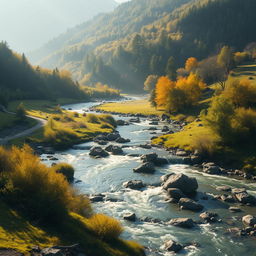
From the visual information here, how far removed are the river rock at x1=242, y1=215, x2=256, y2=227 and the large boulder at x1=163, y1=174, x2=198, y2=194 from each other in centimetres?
1105

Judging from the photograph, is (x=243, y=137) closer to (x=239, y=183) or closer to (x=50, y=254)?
(x=239, y=183)

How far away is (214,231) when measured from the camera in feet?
130

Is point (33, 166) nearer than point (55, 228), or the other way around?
point (55, 228)

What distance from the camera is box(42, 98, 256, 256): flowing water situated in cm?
3672

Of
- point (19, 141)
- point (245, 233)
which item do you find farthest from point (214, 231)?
point (19, 141)

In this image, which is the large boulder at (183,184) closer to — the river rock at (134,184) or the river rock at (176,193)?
the river rock at (176,193)

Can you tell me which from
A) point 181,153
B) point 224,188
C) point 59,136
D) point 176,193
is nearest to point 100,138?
point 59,136

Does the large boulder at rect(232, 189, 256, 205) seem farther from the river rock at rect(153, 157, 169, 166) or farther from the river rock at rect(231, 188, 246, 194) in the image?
the river rock at rect(153, 157, 169, 166)

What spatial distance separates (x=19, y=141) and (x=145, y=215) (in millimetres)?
51672

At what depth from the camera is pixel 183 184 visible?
172 ft

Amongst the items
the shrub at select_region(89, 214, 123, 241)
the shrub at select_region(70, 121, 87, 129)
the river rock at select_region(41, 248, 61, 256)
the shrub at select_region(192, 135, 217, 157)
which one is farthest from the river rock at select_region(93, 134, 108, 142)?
the river rock at select_region(41, 248, 61, 256)

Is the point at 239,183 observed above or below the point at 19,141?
below

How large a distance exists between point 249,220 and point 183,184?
13.0 meters

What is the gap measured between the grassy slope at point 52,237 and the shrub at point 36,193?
115cm
